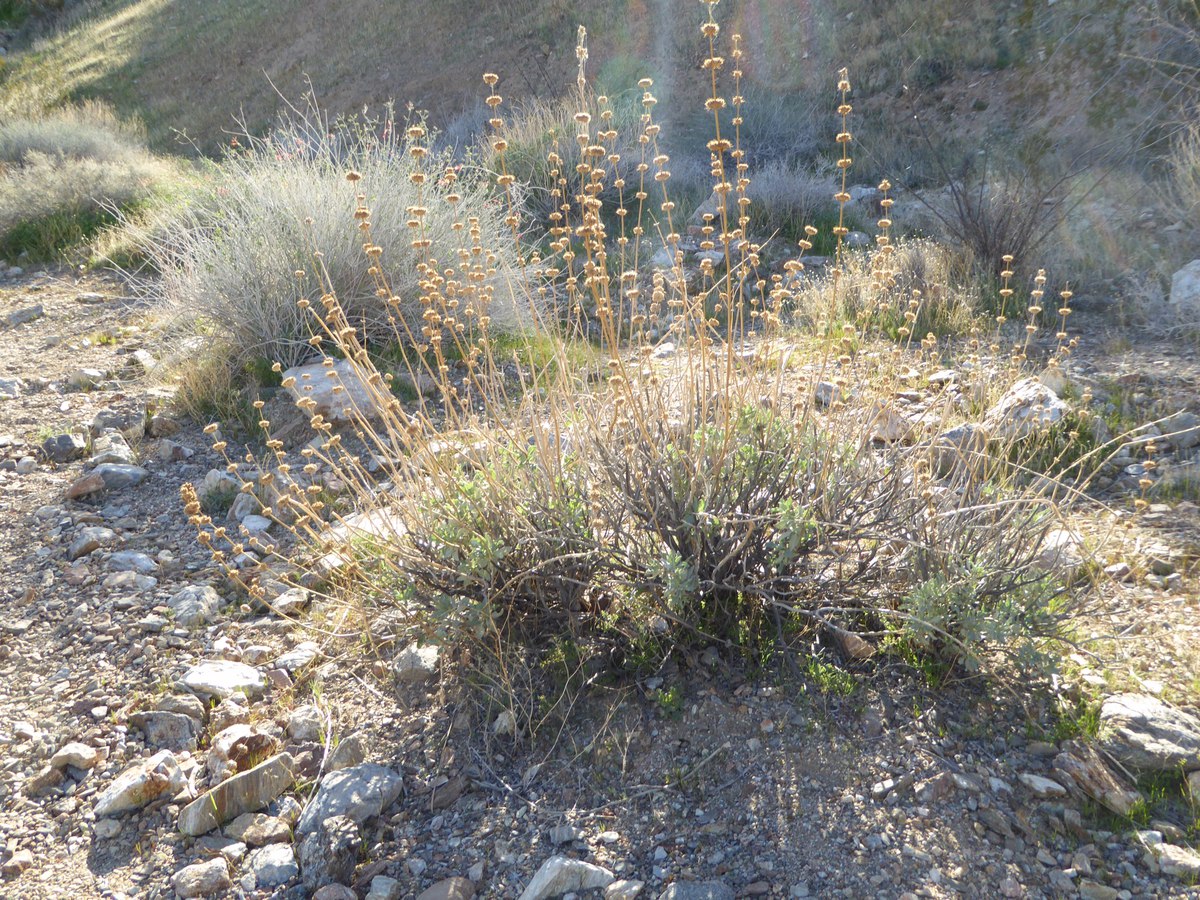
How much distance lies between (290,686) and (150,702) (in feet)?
1.30

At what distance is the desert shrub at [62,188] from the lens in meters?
8.38

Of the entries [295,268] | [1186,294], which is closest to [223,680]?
[295,268]

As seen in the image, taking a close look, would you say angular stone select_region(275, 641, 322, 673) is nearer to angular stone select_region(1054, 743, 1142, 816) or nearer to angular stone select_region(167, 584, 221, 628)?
angular stone select_region(167, 584, 221, 628)

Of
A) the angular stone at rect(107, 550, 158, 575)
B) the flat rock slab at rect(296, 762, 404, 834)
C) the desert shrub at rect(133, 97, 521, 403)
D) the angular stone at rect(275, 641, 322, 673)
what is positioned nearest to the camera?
the flat rock slab at rect(296, 762, 404, 834)

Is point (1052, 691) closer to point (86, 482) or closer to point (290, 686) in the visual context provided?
point (290, 686)

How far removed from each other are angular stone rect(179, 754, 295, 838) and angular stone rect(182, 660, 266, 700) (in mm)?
409

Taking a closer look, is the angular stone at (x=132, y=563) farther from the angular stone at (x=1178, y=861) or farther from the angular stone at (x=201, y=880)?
the angular stone at (x=1178, y=861)

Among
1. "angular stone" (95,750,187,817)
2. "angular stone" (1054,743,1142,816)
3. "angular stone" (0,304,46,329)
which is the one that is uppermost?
"angular stone" (0,304,46,329)

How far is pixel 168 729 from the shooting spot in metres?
2.56

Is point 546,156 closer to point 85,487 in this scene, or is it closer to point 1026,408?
point 85,487

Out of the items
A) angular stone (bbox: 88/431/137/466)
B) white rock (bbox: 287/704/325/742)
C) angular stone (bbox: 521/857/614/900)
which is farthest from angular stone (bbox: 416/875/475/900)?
angular stone (bbox: 88/431/137/466)

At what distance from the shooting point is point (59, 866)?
2166 mm

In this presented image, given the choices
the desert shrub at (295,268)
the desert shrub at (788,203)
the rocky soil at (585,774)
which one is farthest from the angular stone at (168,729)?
the desert shrub at (788,203)

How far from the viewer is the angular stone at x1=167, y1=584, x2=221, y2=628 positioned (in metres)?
3.07
